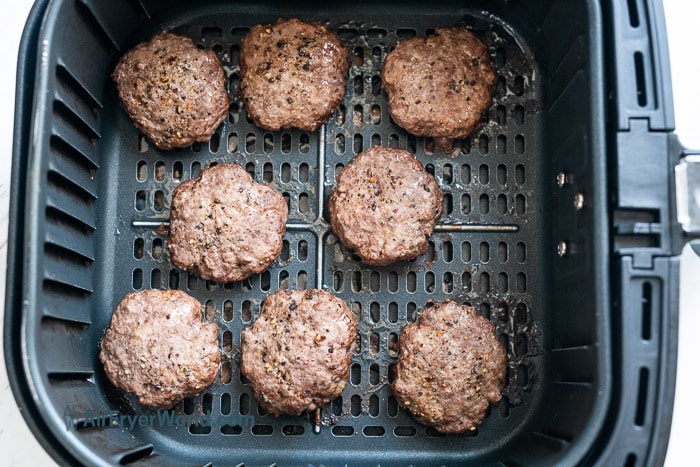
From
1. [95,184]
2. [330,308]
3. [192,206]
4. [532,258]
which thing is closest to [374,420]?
[330,308]

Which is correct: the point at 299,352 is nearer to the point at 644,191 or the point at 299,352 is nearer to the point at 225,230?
the point at 225,230

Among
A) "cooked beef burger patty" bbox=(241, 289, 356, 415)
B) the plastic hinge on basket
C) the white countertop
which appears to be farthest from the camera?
the white countertop

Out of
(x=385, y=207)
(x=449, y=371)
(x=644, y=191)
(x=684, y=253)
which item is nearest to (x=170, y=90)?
(x=385, y=207)

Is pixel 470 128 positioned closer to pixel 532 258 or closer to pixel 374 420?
pixel 532 258

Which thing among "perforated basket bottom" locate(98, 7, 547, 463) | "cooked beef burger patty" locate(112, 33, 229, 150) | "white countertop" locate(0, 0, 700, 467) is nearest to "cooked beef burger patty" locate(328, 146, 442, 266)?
"perforated basket bottom" locate(98, 7, 547, 463)

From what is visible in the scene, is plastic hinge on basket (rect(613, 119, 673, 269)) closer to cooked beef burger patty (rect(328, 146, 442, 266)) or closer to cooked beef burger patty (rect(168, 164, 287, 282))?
cooked beef burger patty (rect(328, 146, 442, 266))

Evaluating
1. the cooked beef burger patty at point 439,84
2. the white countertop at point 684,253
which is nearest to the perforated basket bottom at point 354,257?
the cooked beef burger patty at point 439,84
